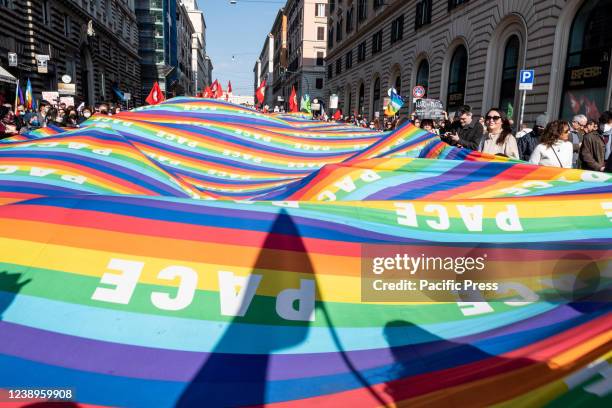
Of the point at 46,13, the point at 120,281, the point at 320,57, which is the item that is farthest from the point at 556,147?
the point at 320,57

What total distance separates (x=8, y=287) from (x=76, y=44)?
34.9 metres

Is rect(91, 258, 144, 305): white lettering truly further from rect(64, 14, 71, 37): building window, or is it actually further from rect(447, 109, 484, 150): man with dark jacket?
rect(64, 14, 71, 37): building window

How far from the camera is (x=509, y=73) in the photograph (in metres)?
18.9

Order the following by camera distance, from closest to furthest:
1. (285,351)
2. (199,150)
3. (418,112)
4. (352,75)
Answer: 1. (285,351)
2. (199,150)
3. (418,112)
4. (352,75)

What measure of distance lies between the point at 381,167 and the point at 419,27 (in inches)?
1046

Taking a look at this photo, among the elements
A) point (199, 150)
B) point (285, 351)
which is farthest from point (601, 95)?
point (285, 351)

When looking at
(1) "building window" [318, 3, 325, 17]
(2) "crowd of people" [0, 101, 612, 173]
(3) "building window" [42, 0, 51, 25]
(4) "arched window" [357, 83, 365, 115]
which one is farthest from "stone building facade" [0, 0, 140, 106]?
(1) "building window" [318, 3, 325, 17]

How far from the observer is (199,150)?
6.04 metres

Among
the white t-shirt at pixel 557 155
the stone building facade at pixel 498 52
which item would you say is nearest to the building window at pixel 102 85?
the stone building facade at pixel 498 52

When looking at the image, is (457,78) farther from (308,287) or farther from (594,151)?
(308,287)

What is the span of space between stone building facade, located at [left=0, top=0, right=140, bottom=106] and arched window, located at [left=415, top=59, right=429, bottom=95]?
67.3ft

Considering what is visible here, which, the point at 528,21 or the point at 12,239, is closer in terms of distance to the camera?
the point at 12,239

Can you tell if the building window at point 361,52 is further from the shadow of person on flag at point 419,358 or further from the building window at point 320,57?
the shadow of person on flag at point 419,358

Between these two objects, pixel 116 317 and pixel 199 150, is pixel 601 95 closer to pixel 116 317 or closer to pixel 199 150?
pixel 199 150
